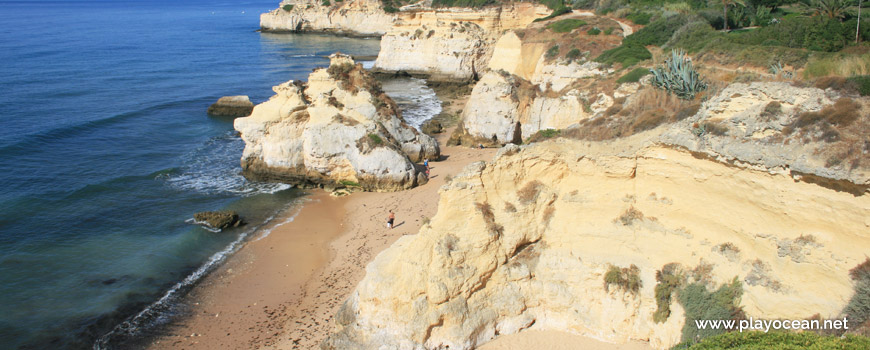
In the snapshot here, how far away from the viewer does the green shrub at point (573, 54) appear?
100 ft

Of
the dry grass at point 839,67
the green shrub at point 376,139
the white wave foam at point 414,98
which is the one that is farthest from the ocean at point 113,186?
the dry grass at point 839,67

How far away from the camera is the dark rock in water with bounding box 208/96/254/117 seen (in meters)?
39.4

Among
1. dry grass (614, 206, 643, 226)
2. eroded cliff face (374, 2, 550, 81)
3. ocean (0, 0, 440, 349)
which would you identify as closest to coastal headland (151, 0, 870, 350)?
dry grass (614, 206, 643, 226)

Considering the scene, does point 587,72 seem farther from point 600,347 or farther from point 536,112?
point 600,347

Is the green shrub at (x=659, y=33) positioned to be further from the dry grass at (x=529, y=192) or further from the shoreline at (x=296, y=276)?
the dry grass at (x=529, y=192)

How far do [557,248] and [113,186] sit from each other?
21.4m

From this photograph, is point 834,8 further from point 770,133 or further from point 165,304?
point 165,304

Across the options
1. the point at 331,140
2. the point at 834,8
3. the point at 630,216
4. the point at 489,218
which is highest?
the point at 834,8

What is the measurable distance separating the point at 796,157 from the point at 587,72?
19.9 m

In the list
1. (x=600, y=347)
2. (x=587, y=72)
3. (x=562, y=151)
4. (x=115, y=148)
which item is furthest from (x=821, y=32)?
(x=115, y=148)

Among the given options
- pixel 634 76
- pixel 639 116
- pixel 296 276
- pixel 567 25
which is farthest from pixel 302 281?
pixel 567 25

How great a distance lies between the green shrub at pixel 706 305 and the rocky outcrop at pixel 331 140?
46.7 ft

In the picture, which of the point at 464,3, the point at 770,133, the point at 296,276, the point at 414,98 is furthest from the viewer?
the point at 464,3

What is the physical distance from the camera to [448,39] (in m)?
52.2
